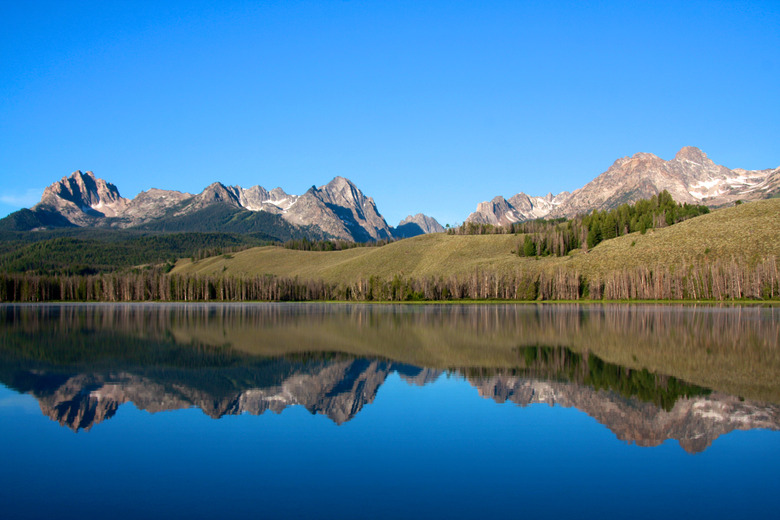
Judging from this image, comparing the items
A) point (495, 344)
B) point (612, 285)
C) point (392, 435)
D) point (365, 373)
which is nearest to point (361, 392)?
point (365, 373)

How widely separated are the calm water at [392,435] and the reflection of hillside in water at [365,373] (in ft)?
0.53

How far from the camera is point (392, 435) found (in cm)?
1950

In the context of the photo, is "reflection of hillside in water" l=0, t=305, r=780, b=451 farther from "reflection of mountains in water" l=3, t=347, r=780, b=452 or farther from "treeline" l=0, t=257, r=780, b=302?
"treeline" l=0, t=257, r=780, b=302

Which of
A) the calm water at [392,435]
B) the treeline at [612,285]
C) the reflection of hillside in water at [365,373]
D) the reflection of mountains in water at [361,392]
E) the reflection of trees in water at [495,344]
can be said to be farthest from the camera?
the treeline at [612,285]

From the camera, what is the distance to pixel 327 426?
20531 mm

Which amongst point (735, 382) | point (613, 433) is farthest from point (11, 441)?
point (735, 382)

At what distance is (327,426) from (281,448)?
118 inches

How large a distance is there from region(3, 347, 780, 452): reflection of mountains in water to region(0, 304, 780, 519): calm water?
0.12 meters

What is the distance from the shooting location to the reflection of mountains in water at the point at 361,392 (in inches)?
815

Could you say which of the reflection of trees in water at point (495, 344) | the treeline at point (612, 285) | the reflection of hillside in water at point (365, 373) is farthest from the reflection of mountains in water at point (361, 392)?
the treeline at point (612, 285)

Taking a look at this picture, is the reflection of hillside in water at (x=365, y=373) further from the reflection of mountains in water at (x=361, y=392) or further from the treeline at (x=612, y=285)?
the treeline at (x=612, y=285)

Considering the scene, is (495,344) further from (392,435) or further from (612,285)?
(612,285)

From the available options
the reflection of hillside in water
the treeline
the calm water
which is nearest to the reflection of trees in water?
the reflection of hillside in water

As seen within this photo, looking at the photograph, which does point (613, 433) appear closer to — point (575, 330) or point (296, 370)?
point (296, 370)
